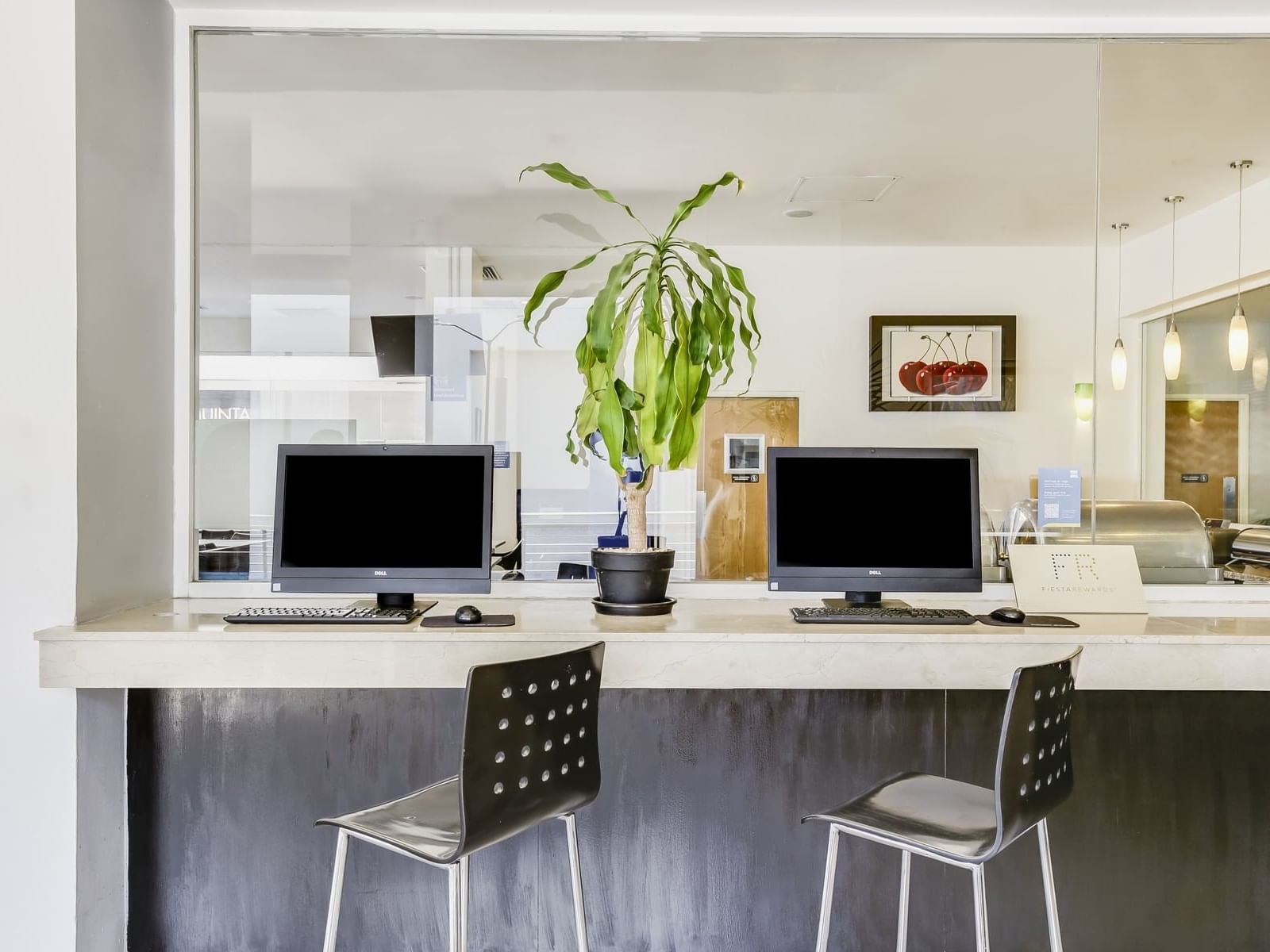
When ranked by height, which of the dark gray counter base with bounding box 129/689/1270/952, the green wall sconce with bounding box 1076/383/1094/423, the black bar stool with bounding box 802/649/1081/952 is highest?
the green wall sconce with bounding box 1076/383/1094/423

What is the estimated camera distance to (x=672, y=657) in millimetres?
2135

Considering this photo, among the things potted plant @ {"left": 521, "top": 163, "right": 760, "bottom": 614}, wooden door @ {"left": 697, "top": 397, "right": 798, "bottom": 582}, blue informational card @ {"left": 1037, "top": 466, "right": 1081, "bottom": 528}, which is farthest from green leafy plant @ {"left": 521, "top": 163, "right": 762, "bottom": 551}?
blue informational card @ {"left": 1037, "top": 466, "right": 1081, "bottom": 528}

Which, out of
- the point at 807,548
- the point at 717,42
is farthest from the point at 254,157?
the point at 807,548

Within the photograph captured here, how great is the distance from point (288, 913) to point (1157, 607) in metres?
2.58

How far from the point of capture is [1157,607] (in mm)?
2633

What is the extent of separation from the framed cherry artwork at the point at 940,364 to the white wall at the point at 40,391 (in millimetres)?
2179

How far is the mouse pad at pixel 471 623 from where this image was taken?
7.23ft

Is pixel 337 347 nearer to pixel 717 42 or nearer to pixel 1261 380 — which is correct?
pixel 717 42

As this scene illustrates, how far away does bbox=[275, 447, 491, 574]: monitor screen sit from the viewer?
7.87 feet

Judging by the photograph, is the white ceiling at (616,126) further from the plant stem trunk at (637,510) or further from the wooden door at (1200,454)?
the plant stem trunk at (637,510)

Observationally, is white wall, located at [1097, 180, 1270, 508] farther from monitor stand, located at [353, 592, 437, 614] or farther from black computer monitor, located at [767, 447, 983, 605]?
monitor stand, located at [353, 592, 437, 614]

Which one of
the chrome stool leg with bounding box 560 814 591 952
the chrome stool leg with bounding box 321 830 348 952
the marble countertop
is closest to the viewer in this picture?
the chrome stool leg with bounding box 321 830 348 952

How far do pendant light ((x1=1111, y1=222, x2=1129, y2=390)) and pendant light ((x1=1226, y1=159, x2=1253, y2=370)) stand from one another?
1.26ft

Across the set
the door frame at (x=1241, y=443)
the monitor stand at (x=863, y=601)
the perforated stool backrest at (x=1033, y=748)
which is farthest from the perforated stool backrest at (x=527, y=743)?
the door frame at (x=1241, y=443)
